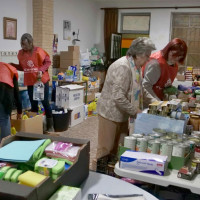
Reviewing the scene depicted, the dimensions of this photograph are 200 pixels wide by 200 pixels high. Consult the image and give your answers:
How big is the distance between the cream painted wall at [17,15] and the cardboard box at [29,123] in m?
1.49

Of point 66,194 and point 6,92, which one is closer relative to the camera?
point 66,194

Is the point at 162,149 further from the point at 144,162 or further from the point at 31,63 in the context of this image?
the point at 31,63

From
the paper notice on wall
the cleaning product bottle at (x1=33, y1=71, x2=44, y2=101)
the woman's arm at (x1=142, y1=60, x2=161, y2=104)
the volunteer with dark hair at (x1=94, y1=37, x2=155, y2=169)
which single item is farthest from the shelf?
the cleaning product bottle at (x1=33, y1=71, x2=44, y2=101)

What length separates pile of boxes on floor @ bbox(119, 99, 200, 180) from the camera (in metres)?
1.46

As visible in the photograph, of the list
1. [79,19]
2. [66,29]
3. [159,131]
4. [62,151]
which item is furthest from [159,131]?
[79,19]

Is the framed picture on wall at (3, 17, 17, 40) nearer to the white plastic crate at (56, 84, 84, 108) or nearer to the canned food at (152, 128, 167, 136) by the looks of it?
the white plastic crate at (56, 84, 84, 108)

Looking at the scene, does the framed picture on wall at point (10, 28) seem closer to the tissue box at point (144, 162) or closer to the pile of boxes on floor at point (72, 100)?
the pile of boxes on floor at point (72, 100)

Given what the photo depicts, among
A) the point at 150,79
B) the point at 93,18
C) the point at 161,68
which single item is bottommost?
the point at 150,79

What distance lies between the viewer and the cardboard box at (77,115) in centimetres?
494

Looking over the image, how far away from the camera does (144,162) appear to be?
1.46 m

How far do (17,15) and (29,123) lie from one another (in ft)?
7.27

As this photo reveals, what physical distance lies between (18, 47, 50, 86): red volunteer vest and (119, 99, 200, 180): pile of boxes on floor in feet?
8.74

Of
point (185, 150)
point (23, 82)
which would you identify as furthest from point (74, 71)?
point (185, 150)

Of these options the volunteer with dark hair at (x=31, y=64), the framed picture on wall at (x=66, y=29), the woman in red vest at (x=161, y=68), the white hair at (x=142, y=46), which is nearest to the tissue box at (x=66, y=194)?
the white hair at (x=142, y=46)
